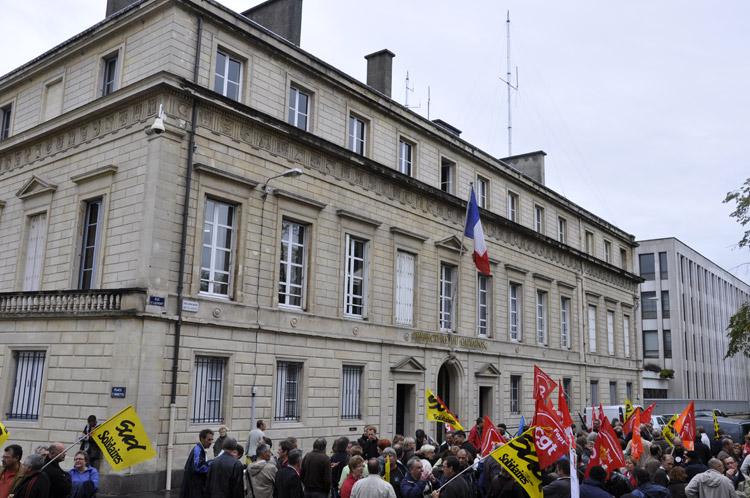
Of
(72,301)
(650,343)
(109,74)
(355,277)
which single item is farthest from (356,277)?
(650,343)

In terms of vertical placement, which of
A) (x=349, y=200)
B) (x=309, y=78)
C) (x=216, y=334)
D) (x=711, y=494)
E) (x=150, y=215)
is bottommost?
(x=711, y=494)

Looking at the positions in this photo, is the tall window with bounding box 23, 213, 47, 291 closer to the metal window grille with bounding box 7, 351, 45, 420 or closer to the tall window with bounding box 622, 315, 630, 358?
the metal window grille with bounding box 7, 351, 45, 420

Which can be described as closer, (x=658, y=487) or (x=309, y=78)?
(x=658, y=487)

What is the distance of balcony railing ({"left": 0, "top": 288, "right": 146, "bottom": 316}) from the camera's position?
15.9 metres

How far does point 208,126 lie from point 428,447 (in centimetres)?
1099

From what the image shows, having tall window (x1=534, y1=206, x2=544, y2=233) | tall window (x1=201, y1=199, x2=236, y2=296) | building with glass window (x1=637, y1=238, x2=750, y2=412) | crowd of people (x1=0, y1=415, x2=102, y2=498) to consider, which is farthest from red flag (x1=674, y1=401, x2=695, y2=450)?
building with glass window (x1=637, y1=238, x2=750, y2=412)

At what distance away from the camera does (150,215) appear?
54.0 ft

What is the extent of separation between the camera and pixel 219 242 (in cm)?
→ 1834

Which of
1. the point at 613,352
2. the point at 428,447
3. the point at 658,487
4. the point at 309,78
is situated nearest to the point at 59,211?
the point at 309,78

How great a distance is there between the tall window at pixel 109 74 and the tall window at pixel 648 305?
5772 centimetres

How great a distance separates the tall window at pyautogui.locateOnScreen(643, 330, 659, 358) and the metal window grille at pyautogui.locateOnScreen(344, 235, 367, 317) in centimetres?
5024

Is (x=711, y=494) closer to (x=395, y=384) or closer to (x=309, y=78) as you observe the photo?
(x=395, y=384)

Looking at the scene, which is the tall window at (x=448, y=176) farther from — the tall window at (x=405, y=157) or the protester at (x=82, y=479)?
the protester at (x=82, y=479)

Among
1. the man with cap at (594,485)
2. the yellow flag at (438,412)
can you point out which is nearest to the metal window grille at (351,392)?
the yellow flag at (438,412)
